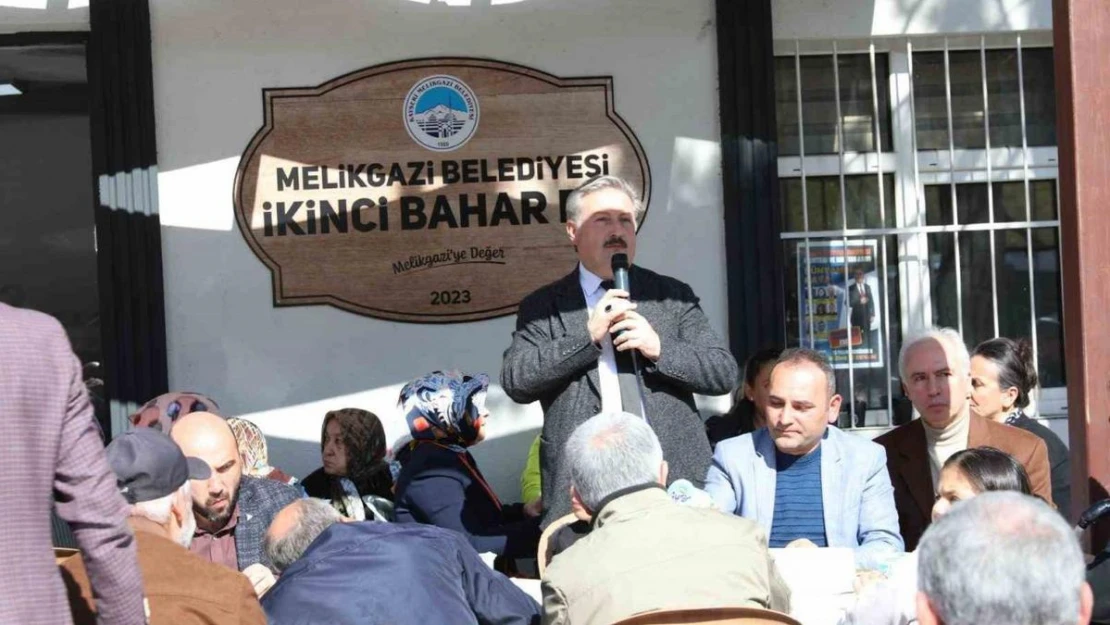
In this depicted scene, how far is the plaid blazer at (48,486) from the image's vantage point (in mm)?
2537

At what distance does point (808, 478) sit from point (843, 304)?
7.29 ft

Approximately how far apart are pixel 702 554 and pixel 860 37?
12.2 ft

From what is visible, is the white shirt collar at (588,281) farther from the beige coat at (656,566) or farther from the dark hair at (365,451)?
the dark hair at (365,451)

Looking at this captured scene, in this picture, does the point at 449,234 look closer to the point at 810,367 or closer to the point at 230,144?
the point at 230,144

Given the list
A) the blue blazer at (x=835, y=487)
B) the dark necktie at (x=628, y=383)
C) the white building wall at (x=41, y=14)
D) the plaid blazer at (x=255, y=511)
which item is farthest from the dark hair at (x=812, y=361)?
the white building wall at (x=41, y=14)

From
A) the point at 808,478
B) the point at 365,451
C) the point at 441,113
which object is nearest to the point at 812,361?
the point at 808,478

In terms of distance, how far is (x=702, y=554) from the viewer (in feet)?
9.80

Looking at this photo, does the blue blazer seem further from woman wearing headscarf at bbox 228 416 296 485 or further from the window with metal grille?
the window with metal grille

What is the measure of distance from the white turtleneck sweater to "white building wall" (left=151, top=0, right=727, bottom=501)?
1.63 meters

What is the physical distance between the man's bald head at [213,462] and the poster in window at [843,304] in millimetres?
2790

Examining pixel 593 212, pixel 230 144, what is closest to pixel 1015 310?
pixel 593 212

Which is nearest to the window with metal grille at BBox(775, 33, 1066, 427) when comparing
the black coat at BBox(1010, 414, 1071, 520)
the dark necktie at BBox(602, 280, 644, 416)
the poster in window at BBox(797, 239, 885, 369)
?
the poster in window at BBox(797, 239, 885, 369)

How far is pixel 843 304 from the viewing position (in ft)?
20.4

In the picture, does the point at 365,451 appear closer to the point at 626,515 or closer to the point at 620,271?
the point at 620,271
